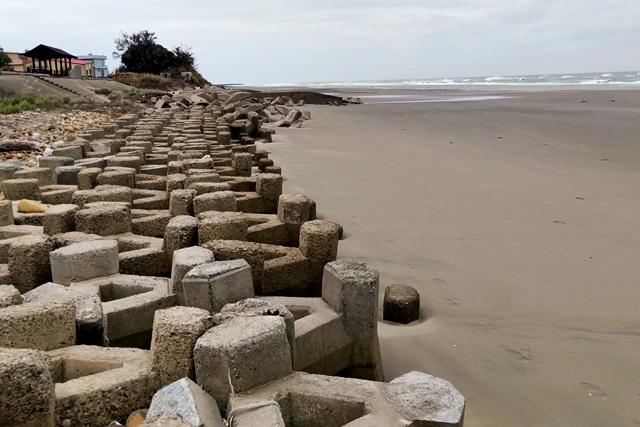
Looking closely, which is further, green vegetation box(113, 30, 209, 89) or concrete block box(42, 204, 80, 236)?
green vegetation box(113, 30, 209, 89)

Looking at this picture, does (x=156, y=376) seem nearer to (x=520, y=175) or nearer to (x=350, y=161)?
(x=520, y=175)

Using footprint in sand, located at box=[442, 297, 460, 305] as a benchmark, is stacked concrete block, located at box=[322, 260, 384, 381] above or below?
above

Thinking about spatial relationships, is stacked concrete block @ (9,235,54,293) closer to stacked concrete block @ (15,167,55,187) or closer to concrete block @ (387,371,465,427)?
concrete block @ (387,371,465,427)

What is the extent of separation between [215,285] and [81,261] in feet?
3.25

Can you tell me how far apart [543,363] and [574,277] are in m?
1.37

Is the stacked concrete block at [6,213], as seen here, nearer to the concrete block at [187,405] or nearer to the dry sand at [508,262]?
the dry sand at [508,262]

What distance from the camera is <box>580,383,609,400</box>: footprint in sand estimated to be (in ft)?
8.58

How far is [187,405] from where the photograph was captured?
69.4 inches

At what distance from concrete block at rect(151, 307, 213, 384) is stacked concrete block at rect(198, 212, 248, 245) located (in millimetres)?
1220

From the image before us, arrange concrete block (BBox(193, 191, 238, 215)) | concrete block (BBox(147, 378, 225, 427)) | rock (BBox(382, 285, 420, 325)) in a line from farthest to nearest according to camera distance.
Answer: concrete block (BBox(193, 191, 238, 215)), rock (BBox(382, 285, 420, 325)), concrete block (BBox(147, 378, 225, 427))

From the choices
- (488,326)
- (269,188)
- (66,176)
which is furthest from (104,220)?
(488,326)

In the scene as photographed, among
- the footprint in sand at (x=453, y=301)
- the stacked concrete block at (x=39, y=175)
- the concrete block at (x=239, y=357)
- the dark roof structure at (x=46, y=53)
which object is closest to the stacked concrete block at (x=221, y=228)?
the concrete block at (x=239, y=357)

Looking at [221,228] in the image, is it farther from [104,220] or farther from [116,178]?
[116,178]

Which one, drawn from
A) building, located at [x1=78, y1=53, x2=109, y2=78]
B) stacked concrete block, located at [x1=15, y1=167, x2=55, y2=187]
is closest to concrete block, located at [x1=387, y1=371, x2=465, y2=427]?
stacked concrete block, located at [x1=15, y1=167, x2=55, y2=187]
